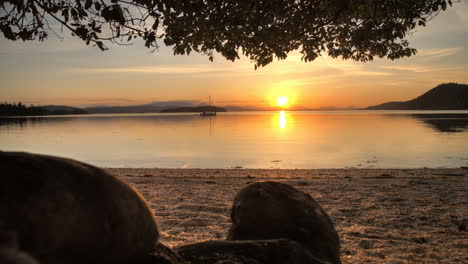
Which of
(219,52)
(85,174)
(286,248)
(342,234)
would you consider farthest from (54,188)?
(219,52)

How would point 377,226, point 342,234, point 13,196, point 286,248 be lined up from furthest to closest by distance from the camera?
point 377,226 → point 342,234 → point 286,248 → point 13,196

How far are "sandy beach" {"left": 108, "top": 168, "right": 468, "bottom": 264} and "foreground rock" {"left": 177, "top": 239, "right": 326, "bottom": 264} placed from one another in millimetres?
2421

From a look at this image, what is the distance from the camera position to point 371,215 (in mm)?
7020

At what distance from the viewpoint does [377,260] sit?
4656mm

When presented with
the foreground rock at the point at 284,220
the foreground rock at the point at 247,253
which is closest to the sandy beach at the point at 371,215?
the foreground rock at the point at 284,220

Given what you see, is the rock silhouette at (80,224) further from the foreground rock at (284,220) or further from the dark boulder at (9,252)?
the foreground rock at (284,220)

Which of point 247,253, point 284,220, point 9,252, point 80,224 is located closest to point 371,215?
point 284,220

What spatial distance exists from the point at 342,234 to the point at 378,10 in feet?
14.0

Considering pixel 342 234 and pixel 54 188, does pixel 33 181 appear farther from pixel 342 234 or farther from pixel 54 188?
pixel 342 234

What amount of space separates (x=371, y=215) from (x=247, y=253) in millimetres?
5403

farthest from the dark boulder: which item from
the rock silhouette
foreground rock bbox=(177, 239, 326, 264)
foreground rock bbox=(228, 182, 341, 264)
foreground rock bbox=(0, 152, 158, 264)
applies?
foreground rock bbox=(228, 182, 341, 264)

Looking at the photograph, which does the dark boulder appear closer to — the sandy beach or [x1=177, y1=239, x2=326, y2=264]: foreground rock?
[x1=177, y1=239, x2=326, y2=264]: foreground rock

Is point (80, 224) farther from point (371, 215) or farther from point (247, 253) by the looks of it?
point (371, 215)

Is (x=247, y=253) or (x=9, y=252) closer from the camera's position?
(x=9, y=252)
